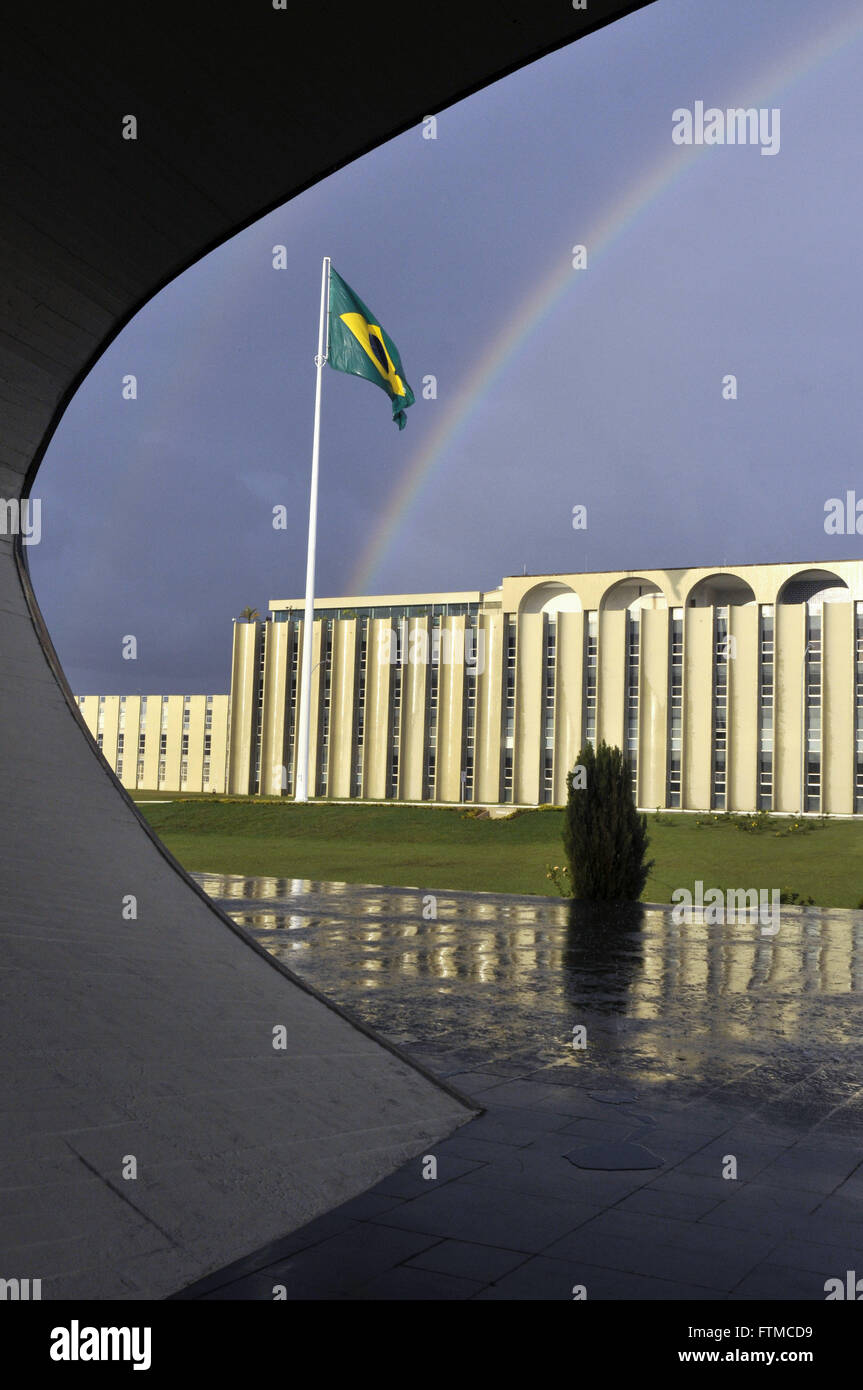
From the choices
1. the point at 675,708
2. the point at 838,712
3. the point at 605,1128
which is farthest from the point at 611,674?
the point at 605,1128

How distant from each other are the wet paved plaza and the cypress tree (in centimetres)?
470

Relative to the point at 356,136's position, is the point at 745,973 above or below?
below

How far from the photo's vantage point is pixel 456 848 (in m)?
31.9

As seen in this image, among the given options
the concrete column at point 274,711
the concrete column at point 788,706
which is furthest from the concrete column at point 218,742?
the concrete column at point 788,706

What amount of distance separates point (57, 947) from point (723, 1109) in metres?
3.70

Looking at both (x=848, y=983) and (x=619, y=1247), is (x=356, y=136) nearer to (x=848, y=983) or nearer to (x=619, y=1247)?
(x=619, y=1247)

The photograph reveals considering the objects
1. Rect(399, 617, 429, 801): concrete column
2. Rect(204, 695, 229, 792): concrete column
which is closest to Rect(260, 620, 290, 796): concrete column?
Rect(204, 695, 229, 792): concrete column

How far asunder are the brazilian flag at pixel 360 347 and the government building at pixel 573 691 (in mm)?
27215

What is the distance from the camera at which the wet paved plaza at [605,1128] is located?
3.76 meters

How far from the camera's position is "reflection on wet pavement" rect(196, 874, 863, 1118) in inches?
282

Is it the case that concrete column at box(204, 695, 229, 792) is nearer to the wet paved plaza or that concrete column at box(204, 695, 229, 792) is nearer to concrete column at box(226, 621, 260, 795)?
concrete column at box(226, 621, 260, 795)
